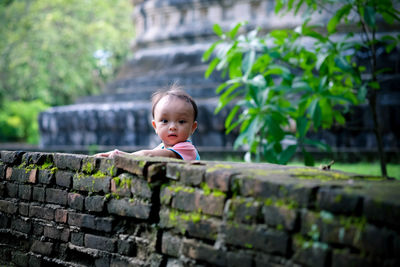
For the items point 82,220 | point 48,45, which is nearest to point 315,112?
point 82,220

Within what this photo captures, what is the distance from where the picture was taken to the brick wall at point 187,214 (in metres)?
1.12

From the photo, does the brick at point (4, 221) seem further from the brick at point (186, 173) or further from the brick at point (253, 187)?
the brick at point (253, 187)

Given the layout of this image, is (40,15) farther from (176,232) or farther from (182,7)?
(176,232)

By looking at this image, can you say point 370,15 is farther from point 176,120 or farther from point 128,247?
point 128,247

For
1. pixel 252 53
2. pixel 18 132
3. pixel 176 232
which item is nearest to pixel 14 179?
pixel 176 232

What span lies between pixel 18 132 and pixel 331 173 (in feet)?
48.8

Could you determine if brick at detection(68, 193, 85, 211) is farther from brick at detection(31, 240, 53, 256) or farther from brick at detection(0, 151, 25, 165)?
brick at detection(0, 151, 25, 165)

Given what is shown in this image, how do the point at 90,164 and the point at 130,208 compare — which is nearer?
the point at 130,208

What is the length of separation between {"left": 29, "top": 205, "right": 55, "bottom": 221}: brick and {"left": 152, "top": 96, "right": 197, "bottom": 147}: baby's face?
2.02ft

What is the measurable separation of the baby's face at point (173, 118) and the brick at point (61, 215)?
575 mm

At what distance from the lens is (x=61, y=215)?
6.22ft

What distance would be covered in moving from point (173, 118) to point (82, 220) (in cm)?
65

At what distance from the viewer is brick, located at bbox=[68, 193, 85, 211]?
72.0 inches

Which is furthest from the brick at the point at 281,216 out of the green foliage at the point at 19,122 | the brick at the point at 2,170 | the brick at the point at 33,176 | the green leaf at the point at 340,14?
the green foliage at the point at 19,122
